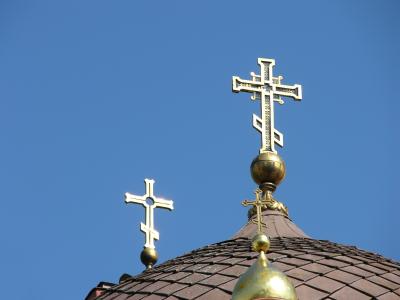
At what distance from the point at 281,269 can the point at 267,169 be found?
8.17ft

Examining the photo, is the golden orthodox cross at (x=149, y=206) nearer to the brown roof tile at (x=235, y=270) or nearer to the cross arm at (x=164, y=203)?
the cross arm at (x=164, y=203)

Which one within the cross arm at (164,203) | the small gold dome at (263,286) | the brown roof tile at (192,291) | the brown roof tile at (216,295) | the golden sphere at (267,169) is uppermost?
the cross arm at (164,203)

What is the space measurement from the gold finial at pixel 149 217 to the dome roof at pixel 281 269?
1120 mm

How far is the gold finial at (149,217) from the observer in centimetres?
2191

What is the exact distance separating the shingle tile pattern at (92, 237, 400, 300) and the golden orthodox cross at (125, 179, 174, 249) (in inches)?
64.0

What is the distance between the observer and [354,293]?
18391 mm

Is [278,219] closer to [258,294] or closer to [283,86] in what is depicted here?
[283,86]

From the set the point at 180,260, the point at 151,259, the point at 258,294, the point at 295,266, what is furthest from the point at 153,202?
the point at 258,294

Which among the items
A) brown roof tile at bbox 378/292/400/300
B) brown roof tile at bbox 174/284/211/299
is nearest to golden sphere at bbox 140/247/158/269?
brown roof tile at bbox 174/284/211/299

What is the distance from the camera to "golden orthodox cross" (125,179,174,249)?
22000 mm

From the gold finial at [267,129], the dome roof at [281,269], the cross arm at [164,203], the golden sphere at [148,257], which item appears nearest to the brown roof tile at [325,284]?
the dome roof at [281,269]

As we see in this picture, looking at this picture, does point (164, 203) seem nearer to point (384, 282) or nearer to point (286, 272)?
point (286, 272)

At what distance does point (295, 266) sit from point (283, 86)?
3.21 m

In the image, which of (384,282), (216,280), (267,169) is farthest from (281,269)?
(267,169)
